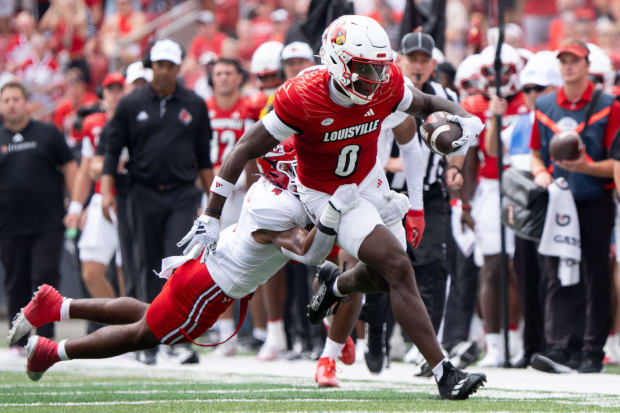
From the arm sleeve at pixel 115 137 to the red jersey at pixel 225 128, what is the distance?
1.44m

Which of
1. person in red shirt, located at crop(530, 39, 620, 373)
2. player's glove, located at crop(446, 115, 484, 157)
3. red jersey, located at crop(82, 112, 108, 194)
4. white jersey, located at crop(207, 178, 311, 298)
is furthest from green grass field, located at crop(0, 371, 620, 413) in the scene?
red jersey, located at crop(82, 112, 108, 194)

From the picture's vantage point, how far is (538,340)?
33.3 ft

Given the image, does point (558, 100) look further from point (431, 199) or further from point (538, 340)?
point (538, 340)

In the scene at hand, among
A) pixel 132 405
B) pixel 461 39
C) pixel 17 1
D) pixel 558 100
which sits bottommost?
pixel 132 405

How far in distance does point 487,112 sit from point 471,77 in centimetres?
55

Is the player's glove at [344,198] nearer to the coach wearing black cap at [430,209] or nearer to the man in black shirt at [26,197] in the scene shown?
the coach wearing black cap at [430,209]

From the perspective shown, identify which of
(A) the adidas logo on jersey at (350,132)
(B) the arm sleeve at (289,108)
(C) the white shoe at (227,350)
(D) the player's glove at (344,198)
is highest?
(B) the arm sleeve at (289,108)

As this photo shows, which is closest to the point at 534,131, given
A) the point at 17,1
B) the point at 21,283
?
the point at 21,283

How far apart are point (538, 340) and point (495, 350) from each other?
1.20ft

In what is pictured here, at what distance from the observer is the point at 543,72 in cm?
1048

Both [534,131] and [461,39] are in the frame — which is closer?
[534,131]

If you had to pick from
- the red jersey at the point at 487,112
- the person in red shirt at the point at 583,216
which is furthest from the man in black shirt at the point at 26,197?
the person in red shirt at the point at 583,216

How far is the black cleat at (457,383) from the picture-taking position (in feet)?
21.5

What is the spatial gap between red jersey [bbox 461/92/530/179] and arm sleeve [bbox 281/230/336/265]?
394 centimetres
